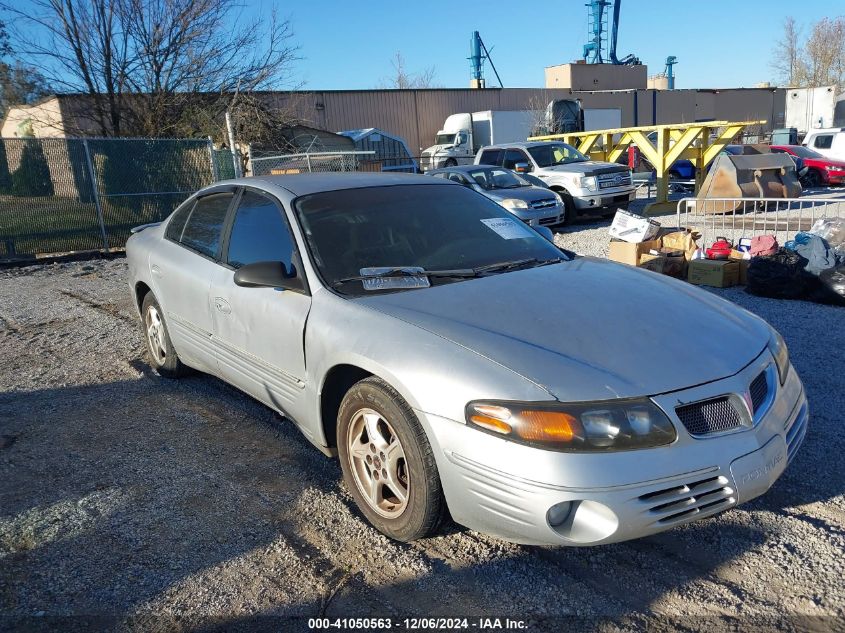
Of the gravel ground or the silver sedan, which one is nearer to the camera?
the silver sedan

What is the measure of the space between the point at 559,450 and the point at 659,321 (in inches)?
35.3

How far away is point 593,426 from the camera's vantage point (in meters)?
2.40

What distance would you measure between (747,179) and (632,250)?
8379mm

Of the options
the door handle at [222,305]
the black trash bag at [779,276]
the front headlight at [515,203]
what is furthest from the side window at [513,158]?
the door handle at [222,305]

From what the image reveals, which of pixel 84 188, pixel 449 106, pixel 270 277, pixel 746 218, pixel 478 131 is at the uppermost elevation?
pixel 449 106

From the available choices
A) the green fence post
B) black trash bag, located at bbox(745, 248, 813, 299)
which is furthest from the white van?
the green fence post

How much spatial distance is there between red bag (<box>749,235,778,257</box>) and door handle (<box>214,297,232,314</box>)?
5.92 metres

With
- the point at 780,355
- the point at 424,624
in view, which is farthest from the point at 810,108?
the point at 424,624

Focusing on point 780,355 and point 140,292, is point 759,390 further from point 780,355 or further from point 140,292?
point 140,292

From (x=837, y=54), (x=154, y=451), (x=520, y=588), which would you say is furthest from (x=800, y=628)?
(x=837, y=54)

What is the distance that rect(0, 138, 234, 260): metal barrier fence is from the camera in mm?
12105

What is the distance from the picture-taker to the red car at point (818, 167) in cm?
2119

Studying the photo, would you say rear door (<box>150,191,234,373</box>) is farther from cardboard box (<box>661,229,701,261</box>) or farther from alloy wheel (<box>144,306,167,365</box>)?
cardboard box (<box>661,229,701,261</box>)

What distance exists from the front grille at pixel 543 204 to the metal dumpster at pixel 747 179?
352 cm
